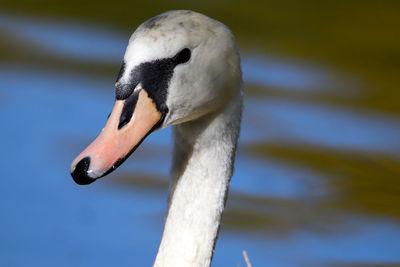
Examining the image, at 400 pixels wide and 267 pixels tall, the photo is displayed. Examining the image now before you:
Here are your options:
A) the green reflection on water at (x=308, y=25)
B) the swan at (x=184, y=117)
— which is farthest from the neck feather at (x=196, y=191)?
the green reflection on water at (x=308, y=25)

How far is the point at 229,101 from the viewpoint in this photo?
3.02 meters

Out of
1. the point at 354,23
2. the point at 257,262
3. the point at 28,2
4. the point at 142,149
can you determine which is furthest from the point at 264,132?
the point at 28,2

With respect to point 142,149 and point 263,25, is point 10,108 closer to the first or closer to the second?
point 142,149

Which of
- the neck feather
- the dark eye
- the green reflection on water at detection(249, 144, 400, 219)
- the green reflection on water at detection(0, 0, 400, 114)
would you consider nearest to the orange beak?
the dark eye

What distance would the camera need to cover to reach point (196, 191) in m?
3.07

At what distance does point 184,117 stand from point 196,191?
0.29 metres

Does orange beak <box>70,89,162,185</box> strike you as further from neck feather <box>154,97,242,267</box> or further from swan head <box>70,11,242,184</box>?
neck feather <box>154,97,242,267</box>

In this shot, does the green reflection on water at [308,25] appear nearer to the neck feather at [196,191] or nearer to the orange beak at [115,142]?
the neck feather at [196,191]

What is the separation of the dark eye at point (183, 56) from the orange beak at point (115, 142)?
15cm

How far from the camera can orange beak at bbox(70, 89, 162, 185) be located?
263cm

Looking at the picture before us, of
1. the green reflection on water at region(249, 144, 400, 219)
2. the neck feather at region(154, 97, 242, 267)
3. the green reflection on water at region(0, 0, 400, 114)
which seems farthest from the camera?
the green reflection on water at region(0, 0, 400, 114)

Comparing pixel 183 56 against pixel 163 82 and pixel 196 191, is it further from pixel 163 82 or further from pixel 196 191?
pixel 196 191

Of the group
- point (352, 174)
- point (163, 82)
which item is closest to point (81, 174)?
point (163, 82)

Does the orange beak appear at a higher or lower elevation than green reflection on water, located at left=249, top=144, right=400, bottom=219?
lower
